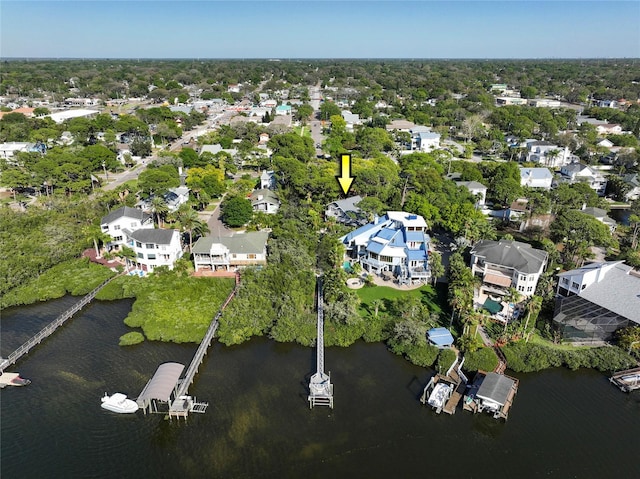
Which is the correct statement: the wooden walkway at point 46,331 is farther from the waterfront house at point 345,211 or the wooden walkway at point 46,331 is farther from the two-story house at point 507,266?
the two-story house at point 507,266

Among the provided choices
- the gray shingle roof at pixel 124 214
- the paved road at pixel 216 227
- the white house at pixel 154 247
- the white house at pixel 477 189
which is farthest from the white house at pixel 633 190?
the gray shingle roof at pixel 124 214

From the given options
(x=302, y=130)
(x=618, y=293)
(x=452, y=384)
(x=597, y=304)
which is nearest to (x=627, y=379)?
(x=597, y=304)

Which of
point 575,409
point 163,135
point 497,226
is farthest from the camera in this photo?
point 163,135

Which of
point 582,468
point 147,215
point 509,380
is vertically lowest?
point 582,468

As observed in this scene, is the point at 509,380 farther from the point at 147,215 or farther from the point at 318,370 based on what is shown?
the point at 147,215

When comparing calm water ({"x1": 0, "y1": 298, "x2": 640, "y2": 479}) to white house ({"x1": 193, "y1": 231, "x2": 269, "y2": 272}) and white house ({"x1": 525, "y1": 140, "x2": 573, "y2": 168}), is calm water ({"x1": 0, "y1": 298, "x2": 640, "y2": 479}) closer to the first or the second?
white house ({"x1": 193, "y1": 231, "x2": 269, "y2": 272})

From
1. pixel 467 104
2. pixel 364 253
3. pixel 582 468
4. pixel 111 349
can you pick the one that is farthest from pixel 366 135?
pixel 582 468

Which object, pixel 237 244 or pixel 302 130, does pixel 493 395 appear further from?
pixel 302 130

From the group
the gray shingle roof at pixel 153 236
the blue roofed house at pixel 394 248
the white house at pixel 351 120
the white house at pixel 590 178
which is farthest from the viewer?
→ the white house at pixel 351 120
